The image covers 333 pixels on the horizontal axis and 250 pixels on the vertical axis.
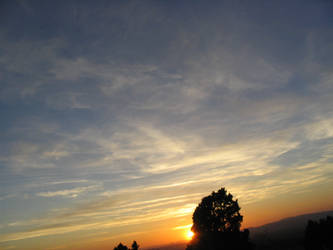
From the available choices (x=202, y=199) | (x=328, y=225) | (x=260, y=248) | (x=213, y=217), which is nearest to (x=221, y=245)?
(x=213, y=217)

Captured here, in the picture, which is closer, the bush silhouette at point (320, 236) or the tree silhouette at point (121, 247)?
the bush silhouette at point (320, 236)

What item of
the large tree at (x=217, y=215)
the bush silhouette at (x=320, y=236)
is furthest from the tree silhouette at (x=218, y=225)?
the bush silhouette at (x=320, y=236)

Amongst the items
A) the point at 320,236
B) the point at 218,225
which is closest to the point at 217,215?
the point at 218,225

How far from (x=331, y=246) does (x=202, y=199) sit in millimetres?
21729

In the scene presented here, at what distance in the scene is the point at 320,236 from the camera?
125ft

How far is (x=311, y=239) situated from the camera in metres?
39.0

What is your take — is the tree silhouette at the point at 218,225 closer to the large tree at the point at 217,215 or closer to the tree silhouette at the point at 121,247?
the large tree at the point at 217,215

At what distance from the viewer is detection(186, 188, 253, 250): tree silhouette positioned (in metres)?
39.1

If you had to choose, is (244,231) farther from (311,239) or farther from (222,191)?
(311,239)

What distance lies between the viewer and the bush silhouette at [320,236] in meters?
37.4

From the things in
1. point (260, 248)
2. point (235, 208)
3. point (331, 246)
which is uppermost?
point (235, 208)

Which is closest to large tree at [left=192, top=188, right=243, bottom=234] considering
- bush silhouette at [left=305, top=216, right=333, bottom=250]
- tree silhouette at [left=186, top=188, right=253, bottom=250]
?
tree silhouette at [left=186, top=188, right=253, bottom=250]

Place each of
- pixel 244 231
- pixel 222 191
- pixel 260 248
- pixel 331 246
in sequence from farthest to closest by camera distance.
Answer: pixel 260 248 → pixel 222 191 → pixel 244 231 → pixel 331 246

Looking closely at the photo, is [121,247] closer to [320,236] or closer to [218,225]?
[218,225]
